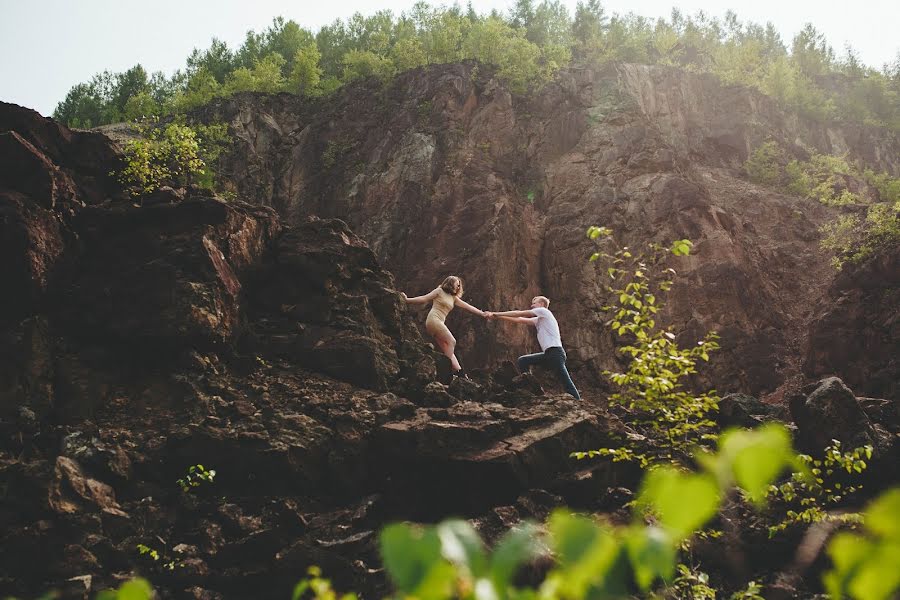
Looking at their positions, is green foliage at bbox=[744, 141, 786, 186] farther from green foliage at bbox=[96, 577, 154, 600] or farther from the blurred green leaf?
green foliage at bbox=[96, 577, 154, 600]

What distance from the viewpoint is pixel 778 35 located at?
67.6 m

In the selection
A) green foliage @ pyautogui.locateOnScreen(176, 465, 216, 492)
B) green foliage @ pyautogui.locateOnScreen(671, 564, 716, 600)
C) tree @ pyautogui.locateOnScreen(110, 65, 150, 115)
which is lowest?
green foliage @ pyautogui.locateOnScreen(671, 564, 716, 600)

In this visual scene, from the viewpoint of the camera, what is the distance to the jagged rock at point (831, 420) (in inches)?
382

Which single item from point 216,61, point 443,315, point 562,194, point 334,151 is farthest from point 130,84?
point 443,315

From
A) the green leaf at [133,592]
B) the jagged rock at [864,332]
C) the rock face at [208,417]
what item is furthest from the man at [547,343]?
the green leaf at [133,592]

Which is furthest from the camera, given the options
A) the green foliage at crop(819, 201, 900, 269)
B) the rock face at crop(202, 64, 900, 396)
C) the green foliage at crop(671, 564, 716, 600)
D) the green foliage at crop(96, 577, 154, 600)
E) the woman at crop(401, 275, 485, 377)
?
the rock face at crop(202, 64, 900, 396)

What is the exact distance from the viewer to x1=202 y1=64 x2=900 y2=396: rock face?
64.3 feet

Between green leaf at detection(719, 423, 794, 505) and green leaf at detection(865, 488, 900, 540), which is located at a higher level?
green leaf at detection(719, 423, 794, 505)

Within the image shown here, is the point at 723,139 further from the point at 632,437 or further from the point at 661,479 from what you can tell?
the point at 661,479

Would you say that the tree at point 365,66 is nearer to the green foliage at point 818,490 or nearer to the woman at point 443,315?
the woman at point 443,315

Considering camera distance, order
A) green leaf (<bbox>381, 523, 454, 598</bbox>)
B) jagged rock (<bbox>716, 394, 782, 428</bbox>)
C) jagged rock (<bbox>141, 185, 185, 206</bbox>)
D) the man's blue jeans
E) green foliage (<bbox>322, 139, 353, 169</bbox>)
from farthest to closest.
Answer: green foliage (<bbox>322, 139, 353, 169</bbox>)
the man's blue jeans
jagged rock (<bbox>141, 185, 185, 206</bbox>)
jagged rock (<bbox>716, 394, 782, 428</bbox>)
green leaf (<bbox>381, 523, 454, 598</bbox>)

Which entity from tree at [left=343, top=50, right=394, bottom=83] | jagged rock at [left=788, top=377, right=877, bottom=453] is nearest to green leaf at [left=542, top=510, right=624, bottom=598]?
jagged rock at [left=788, top=377, right=877, bottom=453]

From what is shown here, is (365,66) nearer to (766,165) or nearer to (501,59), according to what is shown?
(501,59)

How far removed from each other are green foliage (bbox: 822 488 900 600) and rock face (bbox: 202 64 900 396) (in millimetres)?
16464
